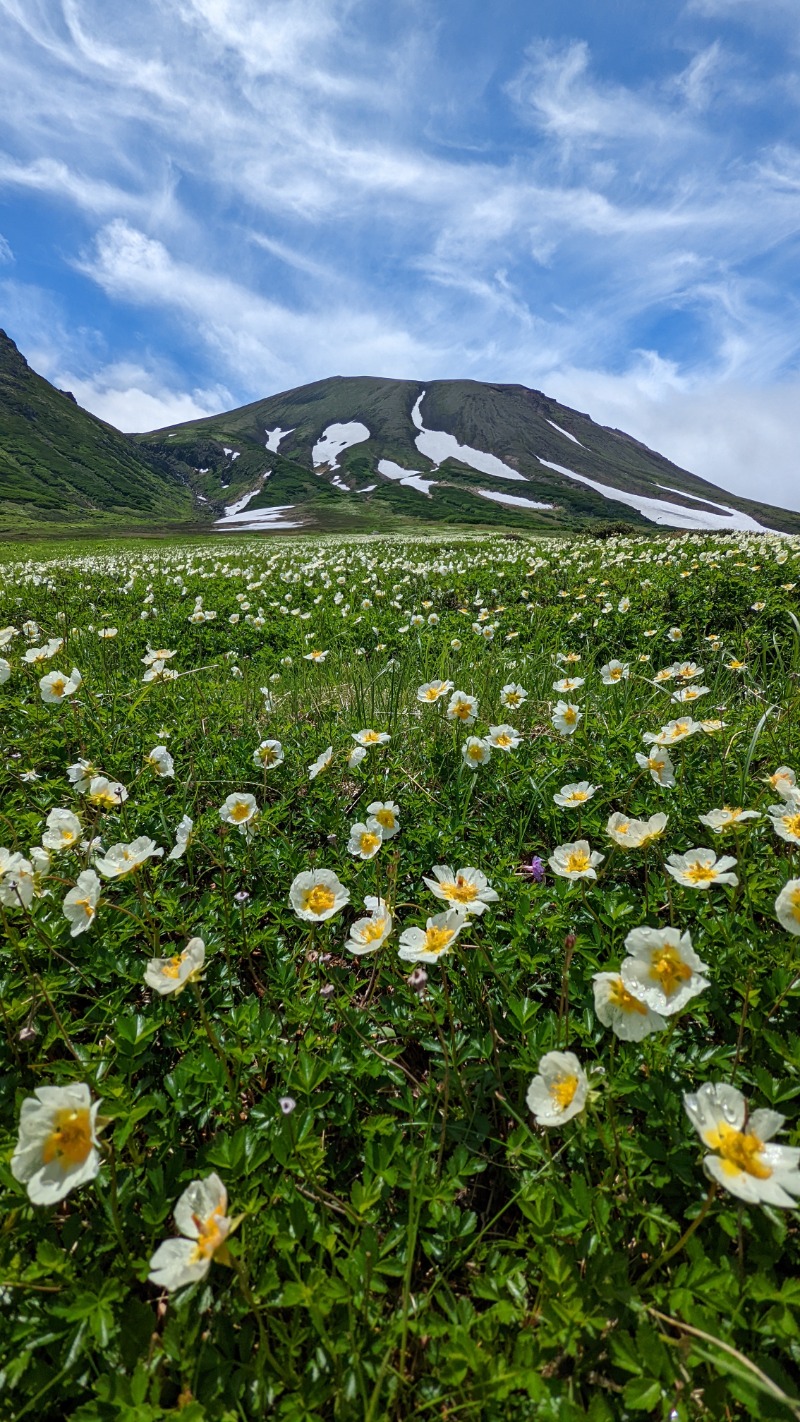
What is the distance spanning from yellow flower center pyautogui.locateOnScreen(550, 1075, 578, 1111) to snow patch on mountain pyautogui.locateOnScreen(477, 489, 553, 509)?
101 m

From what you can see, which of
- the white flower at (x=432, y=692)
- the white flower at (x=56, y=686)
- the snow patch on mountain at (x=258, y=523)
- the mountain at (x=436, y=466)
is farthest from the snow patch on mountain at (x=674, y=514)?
the white flower at (x=56, y=686)

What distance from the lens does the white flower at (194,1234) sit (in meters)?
1.12

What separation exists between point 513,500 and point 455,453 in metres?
48.2

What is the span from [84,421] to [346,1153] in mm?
175586

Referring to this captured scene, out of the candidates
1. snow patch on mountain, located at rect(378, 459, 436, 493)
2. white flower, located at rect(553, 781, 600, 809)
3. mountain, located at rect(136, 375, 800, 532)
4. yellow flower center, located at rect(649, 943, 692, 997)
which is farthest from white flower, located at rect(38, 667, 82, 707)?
snow patch on mountain, located at rect(378, 459, 436, 493)

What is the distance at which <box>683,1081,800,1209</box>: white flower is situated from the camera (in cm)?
113

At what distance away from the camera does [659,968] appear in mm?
1547

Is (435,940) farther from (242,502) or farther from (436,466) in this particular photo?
(436,466)

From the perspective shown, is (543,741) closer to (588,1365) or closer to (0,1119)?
(588,1365)

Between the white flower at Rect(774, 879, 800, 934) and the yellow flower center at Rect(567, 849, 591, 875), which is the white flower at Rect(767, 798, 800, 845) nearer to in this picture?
the white flower at Rect(774, 879, 800, 934)

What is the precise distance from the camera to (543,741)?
12.5 feet

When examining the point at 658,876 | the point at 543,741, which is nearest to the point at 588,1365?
the point at 658,876

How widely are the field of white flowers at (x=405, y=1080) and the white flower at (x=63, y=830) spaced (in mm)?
19

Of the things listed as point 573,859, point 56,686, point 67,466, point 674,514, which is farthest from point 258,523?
point 67,466
